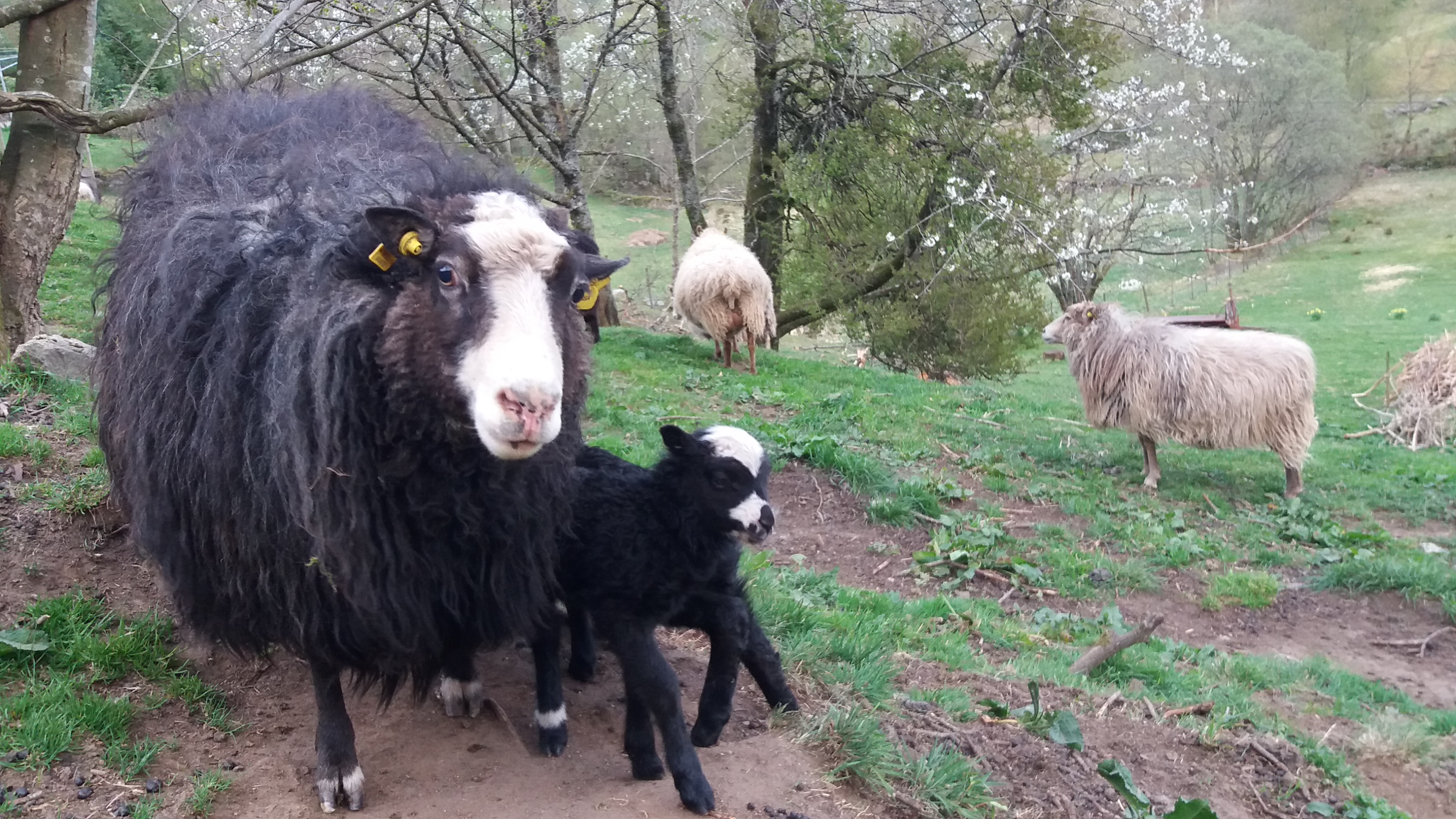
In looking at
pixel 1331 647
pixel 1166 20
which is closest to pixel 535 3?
pixel 1331 647

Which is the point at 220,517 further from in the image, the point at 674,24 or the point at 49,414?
the point at 674,24

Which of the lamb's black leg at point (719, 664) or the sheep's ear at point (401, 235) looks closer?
the sheep's ear at point (401, 235)

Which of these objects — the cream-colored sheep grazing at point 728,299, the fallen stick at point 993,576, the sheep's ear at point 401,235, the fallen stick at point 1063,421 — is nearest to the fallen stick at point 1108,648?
the fallen stick at point 993,576

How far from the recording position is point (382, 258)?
2711 mm

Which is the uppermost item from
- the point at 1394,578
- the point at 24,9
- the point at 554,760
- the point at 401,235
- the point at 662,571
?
the point at 24,9

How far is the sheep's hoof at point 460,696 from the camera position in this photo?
3674 mm

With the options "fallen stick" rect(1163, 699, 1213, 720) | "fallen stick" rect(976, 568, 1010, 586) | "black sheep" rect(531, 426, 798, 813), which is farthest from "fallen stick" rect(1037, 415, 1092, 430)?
"black sheep" rect(531, 426, 798, 813)

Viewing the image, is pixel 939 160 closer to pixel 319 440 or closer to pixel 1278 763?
pixel 1278 763

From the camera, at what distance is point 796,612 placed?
4.91 meters

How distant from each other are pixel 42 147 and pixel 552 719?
459 centimetres

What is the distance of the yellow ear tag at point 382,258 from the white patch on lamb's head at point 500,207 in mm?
250

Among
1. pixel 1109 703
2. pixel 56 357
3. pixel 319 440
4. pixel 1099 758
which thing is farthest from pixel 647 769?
pixel 56 357

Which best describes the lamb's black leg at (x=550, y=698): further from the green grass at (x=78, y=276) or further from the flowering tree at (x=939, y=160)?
the flowering tree at (x=939, y=160)

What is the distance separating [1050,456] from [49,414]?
899 cm
